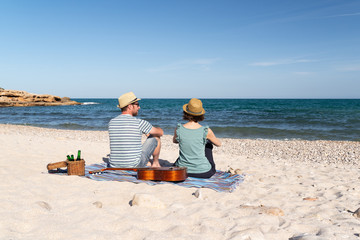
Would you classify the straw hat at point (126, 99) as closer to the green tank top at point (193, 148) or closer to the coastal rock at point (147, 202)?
the green tank top at point (193, 148)

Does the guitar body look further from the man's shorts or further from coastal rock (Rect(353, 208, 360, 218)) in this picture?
coastal rock (Rect(353, 208, 360, 218))

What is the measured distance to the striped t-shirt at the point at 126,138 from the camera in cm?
484

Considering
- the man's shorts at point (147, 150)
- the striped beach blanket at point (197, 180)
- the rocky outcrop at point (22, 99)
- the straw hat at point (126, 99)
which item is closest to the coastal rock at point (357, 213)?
the striped beach blanket at point (197, 180)

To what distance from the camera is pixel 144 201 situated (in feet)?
11.5

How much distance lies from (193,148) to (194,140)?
0.52 ft

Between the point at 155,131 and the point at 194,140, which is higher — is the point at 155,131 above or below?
above

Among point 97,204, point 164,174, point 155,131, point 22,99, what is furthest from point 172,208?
point 22,99

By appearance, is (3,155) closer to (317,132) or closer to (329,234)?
(329,234)

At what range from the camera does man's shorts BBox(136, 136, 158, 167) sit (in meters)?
5.26

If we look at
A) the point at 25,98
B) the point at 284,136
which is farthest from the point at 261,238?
the point at 25,98

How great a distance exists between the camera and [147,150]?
5422 millimetres

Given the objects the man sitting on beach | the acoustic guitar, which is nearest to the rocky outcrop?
the man sitting on beach

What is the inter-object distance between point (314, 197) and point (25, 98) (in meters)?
66.3

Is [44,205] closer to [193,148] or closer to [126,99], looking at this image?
[126,99]
